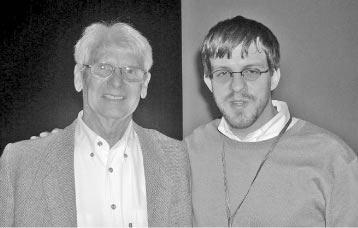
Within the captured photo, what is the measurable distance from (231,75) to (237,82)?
0.06 metres

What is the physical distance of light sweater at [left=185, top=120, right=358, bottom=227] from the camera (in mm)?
1853

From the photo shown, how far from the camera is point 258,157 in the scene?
2.01 meters

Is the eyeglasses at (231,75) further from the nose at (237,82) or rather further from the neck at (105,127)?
the neck at (105,127)

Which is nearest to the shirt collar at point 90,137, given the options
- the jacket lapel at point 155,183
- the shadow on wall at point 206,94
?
the jacket lapel at point 155,183

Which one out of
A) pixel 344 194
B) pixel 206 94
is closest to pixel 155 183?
pixel 344 194

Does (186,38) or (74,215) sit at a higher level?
(186,38)

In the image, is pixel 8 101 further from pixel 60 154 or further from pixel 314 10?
pixel 314 10

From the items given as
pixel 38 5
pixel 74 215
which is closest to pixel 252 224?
pixel 74 215

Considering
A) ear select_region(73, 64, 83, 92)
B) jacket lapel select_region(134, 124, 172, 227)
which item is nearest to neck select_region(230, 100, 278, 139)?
jacket lapel select_region(134, 124, 172, 227)

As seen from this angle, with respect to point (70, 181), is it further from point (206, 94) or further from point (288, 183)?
point (206, 94)

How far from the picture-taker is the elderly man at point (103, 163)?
1786 mm

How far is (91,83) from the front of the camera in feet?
6.64

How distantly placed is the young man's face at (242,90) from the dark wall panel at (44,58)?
0.90 meters

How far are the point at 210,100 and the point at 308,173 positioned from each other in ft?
4.27
